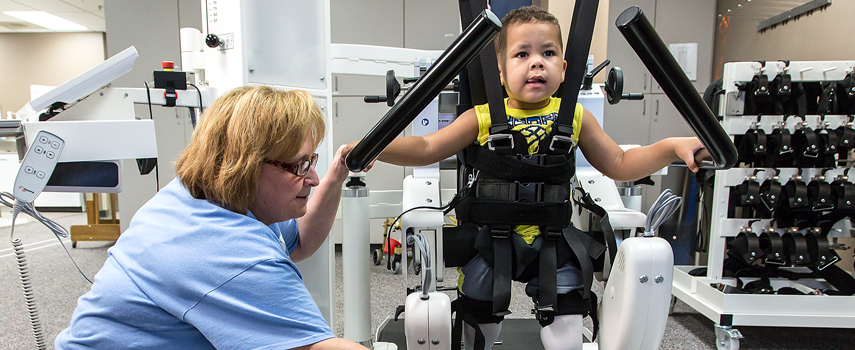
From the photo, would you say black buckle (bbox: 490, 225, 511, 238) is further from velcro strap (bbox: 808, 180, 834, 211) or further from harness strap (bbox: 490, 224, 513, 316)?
velcro strap (bbox: 808, 180, 834, 211)

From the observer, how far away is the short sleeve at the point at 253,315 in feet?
2.07

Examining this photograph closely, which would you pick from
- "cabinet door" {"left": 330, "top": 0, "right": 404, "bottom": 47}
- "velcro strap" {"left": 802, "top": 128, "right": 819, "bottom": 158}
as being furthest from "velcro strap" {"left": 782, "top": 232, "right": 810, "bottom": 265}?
"cabinet door" {"left": 330, "top": 0, "right": 404, "bottom": 47}

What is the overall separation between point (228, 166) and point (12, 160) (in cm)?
778

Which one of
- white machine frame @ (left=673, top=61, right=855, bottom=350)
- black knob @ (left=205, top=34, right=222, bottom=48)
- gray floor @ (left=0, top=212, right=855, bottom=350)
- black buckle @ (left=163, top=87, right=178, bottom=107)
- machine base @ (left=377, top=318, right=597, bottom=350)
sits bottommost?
gray floor @ (left=0, top=212, right=855, bottom=350)

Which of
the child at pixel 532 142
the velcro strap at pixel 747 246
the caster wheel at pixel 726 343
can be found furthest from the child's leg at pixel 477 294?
the velcro strap at pixel 747 246

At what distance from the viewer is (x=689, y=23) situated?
3660 millimetres

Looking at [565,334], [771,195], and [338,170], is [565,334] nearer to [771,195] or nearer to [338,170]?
[338,170]

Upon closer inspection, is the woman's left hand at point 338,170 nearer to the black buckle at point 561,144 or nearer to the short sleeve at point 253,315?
the short sleeve at point 253,315

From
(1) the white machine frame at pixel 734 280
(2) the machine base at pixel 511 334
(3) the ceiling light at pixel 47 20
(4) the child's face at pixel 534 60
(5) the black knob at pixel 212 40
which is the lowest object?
(2) the machine base at pixel 511 334

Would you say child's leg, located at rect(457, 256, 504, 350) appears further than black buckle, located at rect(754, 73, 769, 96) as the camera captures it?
No

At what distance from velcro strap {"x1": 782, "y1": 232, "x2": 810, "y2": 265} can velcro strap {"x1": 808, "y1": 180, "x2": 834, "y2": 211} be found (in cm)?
15

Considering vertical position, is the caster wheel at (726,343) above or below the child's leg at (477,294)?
below

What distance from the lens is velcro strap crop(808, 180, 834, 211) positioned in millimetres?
1917

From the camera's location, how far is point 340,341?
0.67 meters
